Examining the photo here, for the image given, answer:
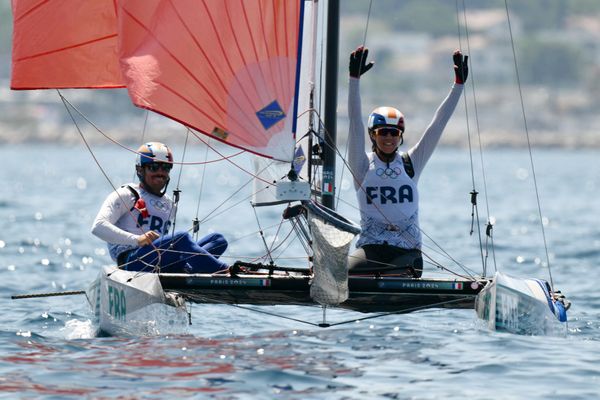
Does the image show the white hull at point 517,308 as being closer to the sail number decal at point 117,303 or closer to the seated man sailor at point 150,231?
the seated man sailor at point 150,231

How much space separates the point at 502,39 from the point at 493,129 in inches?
1179

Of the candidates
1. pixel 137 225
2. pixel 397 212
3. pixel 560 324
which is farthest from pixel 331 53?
pixel 560 324

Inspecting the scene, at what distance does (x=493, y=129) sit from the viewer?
4545 inches

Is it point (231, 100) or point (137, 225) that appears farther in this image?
point (137, 225)

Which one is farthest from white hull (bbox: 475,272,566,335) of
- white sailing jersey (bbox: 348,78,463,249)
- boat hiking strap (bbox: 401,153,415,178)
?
boat hiking strap (bbox: 401,153,415,178)

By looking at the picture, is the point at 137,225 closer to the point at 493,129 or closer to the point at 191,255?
the point at 191,255

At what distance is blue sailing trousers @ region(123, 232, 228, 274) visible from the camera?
8.92 metres

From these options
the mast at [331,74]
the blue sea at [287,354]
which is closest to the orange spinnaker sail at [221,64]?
the mast at [331,74]

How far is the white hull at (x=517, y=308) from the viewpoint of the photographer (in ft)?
27.4

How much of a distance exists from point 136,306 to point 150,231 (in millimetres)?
558

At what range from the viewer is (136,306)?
8461 millimetres

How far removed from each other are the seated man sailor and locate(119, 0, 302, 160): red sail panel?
2.02ft

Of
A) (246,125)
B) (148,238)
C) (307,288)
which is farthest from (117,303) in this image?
(246,125)

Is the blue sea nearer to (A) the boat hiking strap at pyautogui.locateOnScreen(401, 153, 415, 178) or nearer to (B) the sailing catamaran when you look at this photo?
(B) the sailing catamaran
